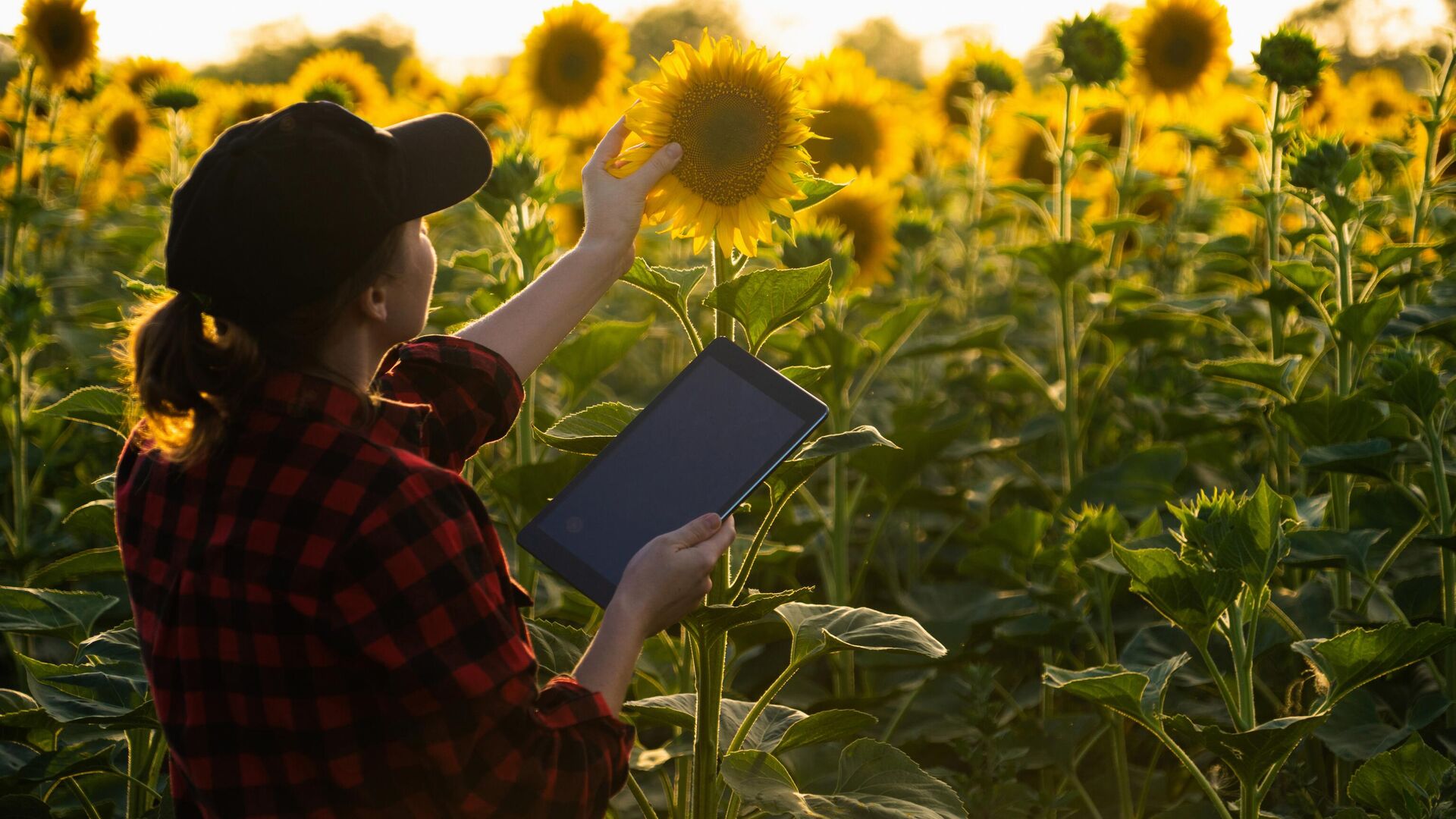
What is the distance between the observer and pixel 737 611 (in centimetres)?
131

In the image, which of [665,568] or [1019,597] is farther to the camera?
[1019,597]

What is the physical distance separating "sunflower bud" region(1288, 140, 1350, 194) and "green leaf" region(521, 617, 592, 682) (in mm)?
1319

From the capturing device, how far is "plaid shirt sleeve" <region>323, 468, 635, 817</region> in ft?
3.34

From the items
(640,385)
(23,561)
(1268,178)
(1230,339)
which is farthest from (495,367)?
(640,385)

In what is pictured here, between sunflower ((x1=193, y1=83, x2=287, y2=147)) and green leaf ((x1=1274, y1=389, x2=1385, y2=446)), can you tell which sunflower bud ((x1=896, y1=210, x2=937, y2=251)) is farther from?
sunflower ((x1=193, y1=83, x2=287, y2=147))

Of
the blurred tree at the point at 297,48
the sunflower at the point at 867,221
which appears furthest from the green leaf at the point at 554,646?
the blurred tree at the point at 297,48

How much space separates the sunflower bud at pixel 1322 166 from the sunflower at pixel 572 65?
2.11 m

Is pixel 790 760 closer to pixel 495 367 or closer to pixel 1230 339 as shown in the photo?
pixel 495 367

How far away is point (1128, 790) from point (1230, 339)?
1.55 meters

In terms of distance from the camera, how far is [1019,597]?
2191 mm

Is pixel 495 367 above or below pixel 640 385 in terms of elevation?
above

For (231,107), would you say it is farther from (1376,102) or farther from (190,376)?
(1376,102)

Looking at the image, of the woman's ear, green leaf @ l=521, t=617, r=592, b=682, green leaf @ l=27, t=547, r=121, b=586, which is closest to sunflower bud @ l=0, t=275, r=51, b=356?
green leaf @ l=27, t=547, r=121, b=586

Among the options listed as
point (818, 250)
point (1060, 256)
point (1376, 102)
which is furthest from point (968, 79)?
point (818, 250)
